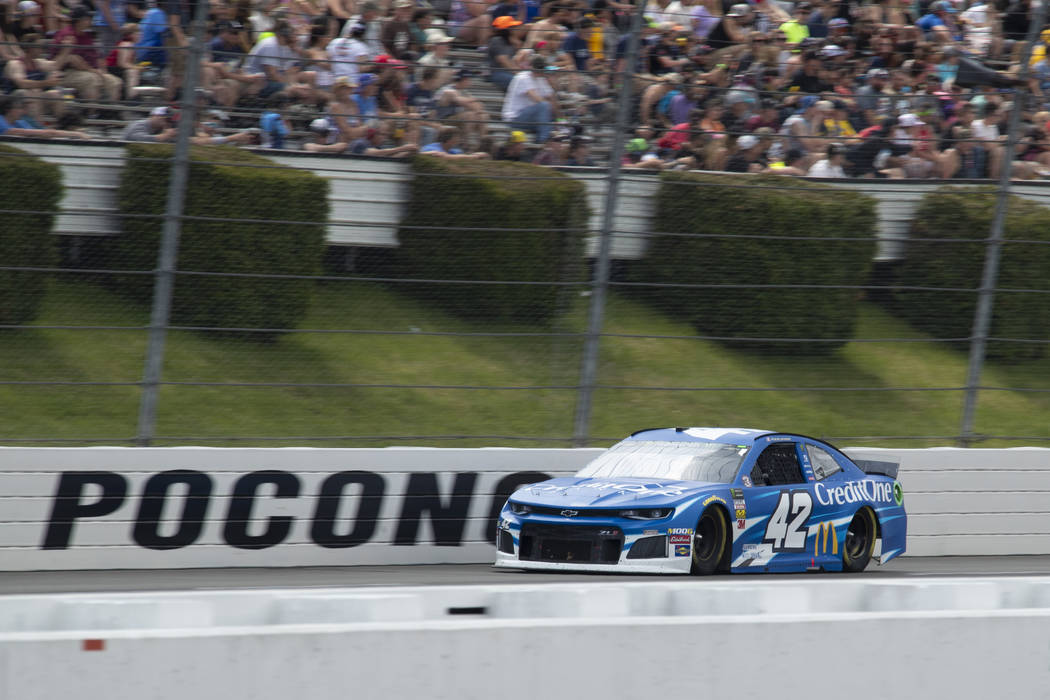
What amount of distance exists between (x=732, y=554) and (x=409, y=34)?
481 centimetres

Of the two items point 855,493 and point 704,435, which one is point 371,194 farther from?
point 855,493

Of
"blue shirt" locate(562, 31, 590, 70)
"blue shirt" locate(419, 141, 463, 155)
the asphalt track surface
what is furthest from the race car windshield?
"blue shirt" locate(562, 31, 590, 70)

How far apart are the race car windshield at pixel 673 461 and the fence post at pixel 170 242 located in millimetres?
3227

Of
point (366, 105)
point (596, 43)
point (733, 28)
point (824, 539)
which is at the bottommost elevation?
point (824, 539)

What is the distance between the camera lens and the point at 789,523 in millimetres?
10281

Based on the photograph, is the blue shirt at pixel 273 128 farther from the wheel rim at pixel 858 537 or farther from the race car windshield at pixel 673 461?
the wheel rim at pixel 858 537

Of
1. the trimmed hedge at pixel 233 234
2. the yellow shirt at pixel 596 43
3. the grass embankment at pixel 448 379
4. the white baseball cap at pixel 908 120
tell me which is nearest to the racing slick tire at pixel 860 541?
the grass embankment at pixel 448 379

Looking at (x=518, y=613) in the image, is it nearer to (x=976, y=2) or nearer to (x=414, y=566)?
(x=414, y=566)

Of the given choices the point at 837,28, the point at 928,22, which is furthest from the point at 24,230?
the point at 928,22

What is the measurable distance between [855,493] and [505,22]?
15.4 ft

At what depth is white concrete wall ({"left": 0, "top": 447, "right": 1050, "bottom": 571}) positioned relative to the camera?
32.3 feet

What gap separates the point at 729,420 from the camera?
1234 centimetres

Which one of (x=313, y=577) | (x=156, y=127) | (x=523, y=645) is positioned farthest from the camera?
(x=156, y=127)

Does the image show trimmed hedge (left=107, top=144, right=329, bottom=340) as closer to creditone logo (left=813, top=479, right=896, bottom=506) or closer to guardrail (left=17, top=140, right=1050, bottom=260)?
guardrail (left=17, top=140, right=1050, bottom=260)
